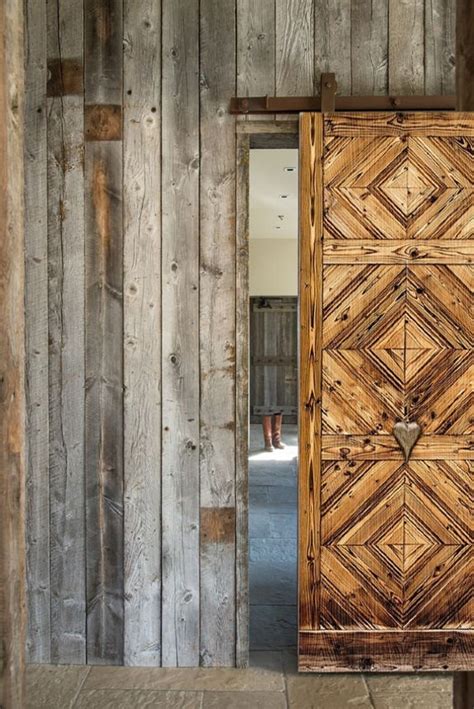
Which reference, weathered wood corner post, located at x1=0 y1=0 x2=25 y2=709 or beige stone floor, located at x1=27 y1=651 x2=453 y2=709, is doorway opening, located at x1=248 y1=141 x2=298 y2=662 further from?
weathered wood corner post, located at x1=0 y1=0 x2=25 y2=709

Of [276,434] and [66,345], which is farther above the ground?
[66,345]

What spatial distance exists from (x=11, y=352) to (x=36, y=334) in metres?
1.18

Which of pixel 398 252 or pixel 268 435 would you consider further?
pixel 268 435

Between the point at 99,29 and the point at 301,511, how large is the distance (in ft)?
7.13

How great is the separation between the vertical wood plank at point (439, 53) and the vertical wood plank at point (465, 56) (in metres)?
1.03

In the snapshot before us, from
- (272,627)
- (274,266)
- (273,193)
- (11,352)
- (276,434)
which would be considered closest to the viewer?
(11,352)

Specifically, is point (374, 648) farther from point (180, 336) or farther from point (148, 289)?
point (148, 289)

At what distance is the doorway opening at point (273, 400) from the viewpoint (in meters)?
2.88

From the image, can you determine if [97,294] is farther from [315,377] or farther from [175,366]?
[315,377]

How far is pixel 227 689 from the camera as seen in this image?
2.24m

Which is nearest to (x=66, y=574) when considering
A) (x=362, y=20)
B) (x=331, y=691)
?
(x=331, y=691)

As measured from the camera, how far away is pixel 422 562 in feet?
7.47

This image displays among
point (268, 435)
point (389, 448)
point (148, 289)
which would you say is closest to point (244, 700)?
point (389, 448)

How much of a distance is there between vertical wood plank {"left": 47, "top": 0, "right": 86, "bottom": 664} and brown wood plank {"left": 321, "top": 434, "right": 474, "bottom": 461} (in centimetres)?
107
